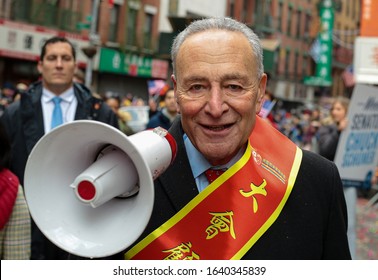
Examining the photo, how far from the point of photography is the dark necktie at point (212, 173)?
203 centimetres

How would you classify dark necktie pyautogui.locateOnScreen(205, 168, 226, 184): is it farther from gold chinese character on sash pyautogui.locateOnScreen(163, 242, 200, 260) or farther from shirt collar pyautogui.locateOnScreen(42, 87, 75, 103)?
shirt collar pyautogui.locateOnScreen(42, 87, 75, 103)

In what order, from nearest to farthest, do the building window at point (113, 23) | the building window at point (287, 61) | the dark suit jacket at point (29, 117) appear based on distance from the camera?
the dark suit jacket at point (29, 117) < the building window at point (113, 23) < the building window at point (287, 61)

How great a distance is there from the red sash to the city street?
5.39 m

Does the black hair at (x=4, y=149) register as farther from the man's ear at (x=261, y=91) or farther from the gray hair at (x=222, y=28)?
the man's ear at (x=261, y=91)

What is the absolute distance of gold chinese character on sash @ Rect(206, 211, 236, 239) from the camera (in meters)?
1.91

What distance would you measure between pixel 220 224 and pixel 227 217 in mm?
33

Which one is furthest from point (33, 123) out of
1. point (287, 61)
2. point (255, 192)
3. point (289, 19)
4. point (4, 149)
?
point (289, 19)

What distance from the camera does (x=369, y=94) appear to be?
5.93 metres

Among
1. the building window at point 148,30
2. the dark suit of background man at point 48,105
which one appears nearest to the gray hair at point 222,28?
the dark suit of background man at point 48,105

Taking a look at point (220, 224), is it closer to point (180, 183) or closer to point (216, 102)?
point (180, 183)

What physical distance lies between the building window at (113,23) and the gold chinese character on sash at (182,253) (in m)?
24.3

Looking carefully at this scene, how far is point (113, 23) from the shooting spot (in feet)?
84.7

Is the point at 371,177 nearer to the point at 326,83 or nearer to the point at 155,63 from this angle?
the point at 155,63

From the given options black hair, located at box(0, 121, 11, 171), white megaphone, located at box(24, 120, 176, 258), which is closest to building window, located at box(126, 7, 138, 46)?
black hair, located at box(0, 121, 11, 171)
